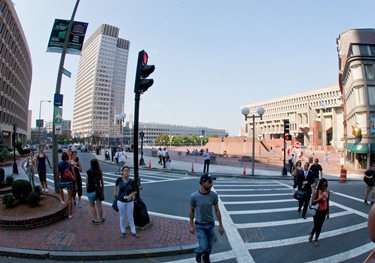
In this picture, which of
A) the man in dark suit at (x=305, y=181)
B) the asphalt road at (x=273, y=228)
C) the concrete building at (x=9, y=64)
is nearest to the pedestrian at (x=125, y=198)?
the asphalt road at (x=273, y=228)

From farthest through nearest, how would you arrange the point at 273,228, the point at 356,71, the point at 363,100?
the point at 356,71 → the point at 363,100 → the point at 273,228

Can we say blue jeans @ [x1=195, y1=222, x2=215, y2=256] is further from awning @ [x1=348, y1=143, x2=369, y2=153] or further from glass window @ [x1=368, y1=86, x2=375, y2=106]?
glass window @ [x1=368, y1=86, x2=375, y2=106]

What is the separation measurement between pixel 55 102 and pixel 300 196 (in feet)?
30.4

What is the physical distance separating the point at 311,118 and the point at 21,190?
341 feet

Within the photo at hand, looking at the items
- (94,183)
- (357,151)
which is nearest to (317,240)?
(94,183)

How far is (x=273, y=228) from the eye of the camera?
7.45m

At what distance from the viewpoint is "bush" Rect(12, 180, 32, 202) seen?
23.9 ft

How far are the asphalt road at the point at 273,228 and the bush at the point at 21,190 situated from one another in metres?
2.63

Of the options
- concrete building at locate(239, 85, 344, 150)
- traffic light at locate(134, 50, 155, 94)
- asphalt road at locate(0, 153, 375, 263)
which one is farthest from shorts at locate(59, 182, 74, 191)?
concrete building at locate(239, 85, 344, 150)

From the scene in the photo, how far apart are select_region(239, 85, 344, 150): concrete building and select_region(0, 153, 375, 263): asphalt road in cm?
6060

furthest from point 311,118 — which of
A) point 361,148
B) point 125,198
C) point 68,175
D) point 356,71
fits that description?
point 125,198

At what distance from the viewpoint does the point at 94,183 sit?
6961 mm

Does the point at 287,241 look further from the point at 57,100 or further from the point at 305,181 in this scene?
the point at 57,100

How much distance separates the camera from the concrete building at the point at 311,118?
87250 millimetres
